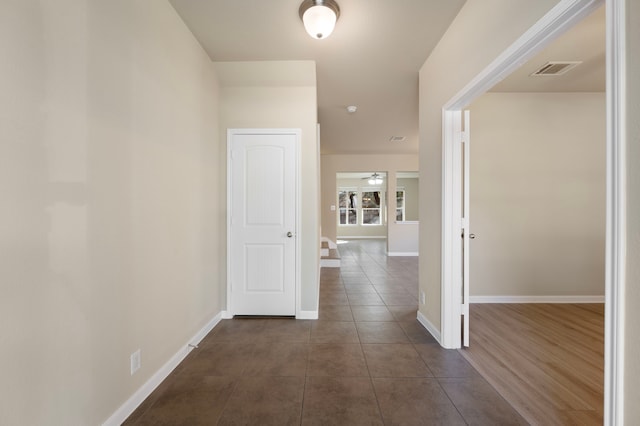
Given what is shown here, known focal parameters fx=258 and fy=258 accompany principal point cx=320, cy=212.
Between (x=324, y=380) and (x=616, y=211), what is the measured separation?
1874 millimetres

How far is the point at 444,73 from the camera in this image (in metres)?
2.37

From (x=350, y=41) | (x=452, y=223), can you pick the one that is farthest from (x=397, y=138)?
(x=452, y=223)

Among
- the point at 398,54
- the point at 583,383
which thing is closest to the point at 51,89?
the point at 398,54

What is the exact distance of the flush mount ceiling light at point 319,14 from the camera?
189cm

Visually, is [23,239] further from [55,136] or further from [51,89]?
[51,89]

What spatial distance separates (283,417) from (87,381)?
1.05m

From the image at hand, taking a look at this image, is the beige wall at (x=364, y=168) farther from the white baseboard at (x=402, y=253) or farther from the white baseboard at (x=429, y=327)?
the white baseboard at (x=429, y=327)

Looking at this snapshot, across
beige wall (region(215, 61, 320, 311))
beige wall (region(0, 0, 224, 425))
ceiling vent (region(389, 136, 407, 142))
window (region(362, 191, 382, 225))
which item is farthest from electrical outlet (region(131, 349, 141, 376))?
window (region(362, 191, 382, 225))

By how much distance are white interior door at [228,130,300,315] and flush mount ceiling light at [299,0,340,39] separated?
1197 millimetres

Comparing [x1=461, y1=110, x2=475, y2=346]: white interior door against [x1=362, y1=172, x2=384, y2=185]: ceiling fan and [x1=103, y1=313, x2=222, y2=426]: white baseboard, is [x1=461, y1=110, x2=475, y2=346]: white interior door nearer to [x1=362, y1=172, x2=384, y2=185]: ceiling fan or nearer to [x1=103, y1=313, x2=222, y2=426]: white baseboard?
[x1=103, y1=313, x2=222, y2=426]: white baseboard

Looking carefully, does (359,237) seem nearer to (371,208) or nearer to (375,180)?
(371,208)

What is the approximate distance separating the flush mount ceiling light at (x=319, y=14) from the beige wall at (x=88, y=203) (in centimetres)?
106

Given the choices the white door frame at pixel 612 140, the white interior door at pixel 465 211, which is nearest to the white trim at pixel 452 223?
the white interior door at pixel 465 211

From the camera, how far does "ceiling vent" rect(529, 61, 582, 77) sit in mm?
2727
